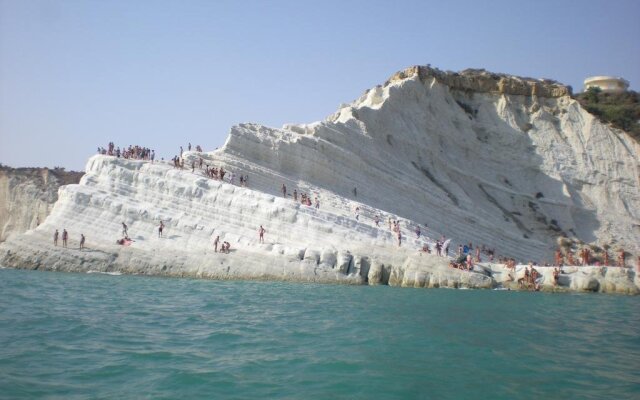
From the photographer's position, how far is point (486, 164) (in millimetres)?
45188

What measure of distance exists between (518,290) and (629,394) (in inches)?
736

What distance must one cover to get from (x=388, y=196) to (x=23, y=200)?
1080 inches

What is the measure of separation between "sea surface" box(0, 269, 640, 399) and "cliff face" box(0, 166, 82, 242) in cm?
2460

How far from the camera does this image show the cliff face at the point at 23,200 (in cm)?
4066

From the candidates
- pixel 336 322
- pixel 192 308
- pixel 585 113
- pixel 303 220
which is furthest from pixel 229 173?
pixel 585 113

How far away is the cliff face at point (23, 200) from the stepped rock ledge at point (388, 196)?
14885 mm

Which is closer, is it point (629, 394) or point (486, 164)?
point (629, 394)

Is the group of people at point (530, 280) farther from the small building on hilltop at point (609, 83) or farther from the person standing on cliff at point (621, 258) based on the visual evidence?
the small building on hilltop at point (609, 83)

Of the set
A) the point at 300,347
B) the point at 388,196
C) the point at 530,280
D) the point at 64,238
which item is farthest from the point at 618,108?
the point at 300,347

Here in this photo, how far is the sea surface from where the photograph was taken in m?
7.82

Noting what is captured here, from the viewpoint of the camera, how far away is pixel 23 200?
4122 centimetres

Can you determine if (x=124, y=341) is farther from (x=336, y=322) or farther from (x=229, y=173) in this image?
(x=229, y=173)

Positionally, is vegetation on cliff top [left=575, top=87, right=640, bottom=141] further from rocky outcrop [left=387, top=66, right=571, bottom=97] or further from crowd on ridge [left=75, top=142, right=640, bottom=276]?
crowd on ridge [left=75, top=142, right=640, bottom=276]

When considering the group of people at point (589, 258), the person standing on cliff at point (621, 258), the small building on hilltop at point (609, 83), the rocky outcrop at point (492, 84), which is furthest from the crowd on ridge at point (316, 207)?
the small building on hilltop at point (609, 83)
